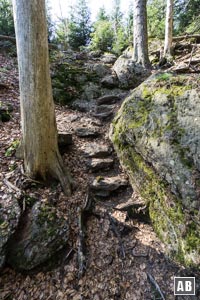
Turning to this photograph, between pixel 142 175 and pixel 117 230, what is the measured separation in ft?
3.49

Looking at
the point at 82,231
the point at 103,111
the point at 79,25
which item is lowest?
the point at 82,231

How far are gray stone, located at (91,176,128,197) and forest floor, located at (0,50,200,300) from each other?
129 mm

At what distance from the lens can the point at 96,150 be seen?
15.6 feet

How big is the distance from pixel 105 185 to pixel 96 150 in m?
0.98

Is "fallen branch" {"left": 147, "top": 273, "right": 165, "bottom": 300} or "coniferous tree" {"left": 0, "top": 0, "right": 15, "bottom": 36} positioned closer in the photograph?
"fallen branch" {"left": 147, "top": 273, "right": 165, "bottom": 300}

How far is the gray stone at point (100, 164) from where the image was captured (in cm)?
444

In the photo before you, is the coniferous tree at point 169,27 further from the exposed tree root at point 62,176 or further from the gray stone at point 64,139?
the exposed tree root at point 62,176

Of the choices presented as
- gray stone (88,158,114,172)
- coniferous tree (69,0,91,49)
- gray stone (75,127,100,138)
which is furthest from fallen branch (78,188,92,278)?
coniferous tree (69,0,91,49)

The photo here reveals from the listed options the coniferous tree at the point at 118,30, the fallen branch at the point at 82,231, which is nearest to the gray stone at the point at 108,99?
the fallen branch at the point at 82,231

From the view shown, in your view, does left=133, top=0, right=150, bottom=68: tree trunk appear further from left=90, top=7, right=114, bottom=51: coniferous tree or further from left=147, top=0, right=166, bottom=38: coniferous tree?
left=90, top=7, right=114, bottom=51: coniferous tree

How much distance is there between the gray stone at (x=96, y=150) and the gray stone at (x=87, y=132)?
37 cm

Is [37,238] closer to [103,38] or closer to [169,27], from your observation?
[169,27]

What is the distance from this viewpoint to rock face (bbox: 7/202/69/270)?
9.52ft

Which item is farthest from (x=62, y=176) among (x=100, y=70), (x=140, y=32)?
(x=140, y=32)
